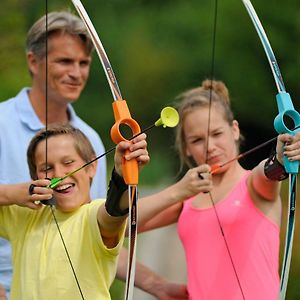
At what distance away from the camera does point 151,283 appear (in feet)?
13.0

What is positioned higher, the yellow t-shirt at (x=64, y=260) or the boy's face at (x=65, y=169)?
the boy's face at (x=65, y=169)

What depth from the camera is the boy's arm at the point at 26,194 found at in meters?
3.15

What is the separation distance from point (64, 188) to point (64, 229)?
107 millimetres

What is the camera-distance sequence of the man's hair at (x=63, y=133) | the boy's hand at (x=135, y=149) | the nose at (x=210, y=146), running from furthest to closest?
the nose at (x=210, y=146), the man's hair at (x=63, y=133), the boy's hand at (x=135, y=149)

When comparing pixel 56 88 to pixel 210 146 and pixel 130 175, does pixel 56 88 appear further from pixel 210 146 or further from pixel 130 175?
pixel 130 175

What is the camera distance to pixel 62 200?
326cm

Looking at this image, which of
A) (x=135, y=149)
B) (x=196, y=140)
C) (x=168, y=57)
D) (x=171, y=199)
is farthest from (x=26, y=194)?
(x=168, y=57)

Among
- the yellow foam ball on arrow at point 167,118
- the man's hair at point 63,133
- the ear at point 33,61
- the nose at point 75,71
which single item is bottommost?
the yellow foam ball on arrow at point 167,118

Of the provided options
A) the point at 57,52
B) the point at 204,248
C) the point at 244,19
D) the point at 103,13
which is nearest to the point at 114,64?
the point at 103,13

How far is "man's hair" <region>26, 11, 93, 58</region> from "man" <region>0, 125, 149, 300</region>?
0.75m

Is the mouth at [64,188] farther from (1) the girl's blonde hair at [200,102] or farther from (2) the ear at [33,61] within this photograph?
(2) the ear at [33,61]

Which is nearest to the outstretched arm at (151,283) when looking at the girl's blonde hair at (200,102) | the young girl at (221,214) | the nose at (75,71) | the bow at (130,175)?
the young girl at (221,214)

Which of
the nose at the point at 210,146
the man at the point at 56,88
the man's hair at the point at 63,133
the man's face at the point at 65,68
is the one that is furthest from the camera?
the man's face at the point at 65,68

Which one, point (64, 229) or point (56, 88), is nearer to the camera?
point (64, 229)
